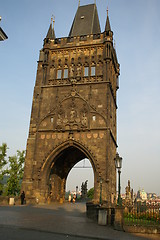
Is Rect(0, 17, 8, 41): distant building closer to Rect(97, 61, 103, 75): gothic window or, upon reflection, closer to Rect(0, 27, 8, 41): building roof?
Rect(0, 27, 8, 41): building roof

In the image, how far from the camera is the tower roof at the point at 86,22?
30781 millimetres

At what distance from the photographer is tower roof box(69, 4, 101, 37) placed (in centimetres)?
3078

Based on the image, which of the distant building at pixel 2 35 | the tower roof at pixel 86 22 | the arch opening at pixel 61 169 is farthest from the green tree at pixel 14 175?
the distant building at pixel 2 35

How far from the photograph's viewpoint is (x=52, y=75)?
28.4 meters

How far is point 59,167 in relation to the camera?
92.9 feet

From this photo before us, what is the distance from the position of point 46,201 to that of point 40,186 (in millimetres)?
1661

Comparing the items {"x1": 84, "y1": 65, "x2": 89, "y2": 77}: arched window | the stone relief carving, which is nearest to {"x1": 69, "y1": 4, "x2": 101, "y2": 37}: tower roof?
{"x1": 84, "y1": 65, "x2": 89, "y2": 77}: arched window

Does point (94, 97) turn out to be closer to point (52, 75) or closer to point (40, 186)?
point (52, 75)

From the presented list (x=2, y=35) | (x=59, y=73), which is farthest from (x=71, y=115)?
(x=2, y=35)

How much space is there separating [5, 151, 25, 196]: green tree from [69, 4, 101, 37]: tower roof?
20.4 metres

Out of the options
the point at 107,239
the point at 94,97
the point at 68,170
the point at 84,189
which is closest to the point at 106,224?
the point at 107,239

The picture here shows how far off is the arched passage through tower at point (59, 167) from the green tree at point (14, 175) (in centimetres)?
1115

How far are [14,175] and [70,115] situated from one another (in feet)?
58.4

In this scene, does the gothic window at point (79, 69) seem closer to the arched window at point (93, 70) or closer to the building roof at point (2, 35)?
the arched window at point (93, 70)
